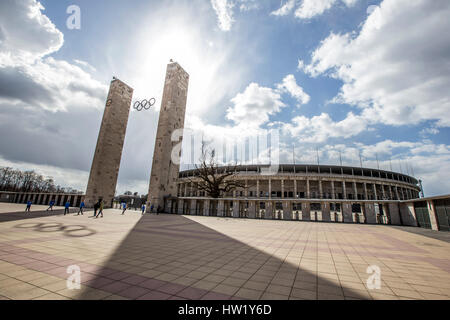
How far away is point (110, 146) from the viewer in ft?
119

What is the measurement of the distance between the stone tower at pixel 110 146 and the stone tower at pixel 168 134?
39.5 ft

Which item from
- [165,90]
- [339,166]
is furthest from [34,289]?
[339,166]

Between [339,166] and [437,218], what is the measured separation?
46.9 m

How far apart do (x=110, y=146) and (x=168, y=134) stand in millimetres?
14295

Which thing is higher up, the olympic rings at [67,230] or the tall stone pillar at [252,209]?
the tall stone pillar at [252,209]

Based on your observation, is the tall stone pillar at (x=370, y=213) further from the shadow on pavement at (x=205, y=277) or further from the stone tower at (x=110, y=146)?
the stone tower at (x=110, y=146)

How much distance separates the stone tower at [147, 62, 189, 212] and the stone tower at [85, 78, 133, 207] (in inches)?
474

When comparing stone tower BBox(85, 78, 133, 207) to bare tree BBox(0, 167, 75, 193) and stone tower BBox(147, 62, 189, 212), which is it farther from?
bare tree BBox(0, 167, 75, 193)

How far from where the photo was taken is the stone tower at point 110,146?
112 ft

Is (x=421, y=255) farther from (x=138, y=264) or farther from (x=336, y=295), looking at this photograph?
(x=138, y=264)

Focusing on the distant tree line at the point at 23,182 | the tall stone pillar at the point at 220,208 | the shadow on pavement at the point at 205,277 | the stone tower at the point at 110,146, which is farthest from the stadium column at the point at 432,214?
the distant tree line at the point at 23,182

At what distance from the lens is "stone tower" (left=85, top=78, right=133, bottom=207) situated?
112ft

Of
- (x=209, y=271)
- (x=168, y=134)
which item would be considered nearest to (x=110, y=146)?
(x=168, y=134)

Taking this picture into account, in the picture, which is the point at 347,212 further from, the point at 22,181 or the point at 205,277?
the point at 22,181
